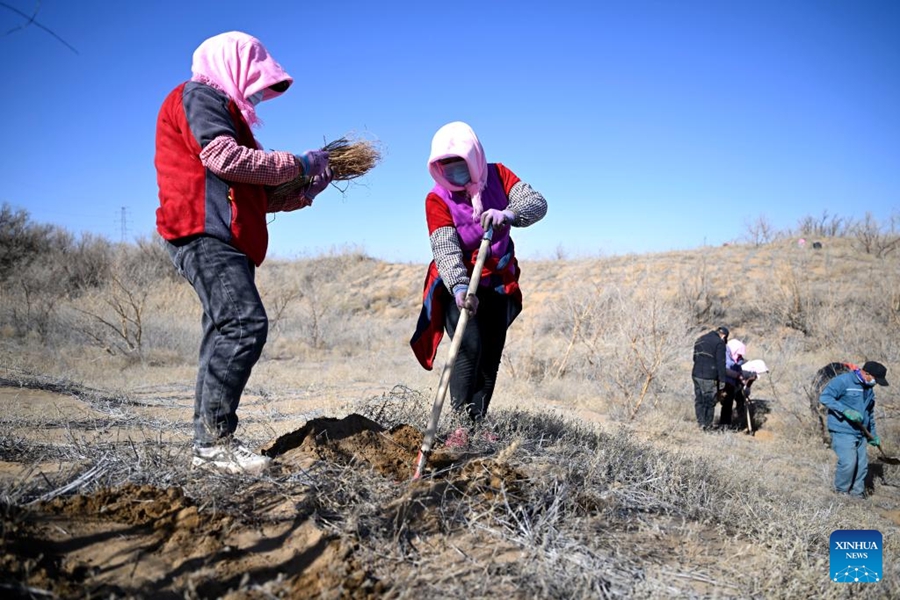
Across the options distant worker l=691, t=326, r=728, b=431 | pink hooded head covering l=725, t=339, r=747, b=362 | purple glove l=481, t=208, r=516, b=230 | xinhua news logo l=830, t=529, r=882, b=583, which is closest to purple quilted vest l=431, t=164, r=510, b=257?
purple glove l=481, t=208, r=516, b=230

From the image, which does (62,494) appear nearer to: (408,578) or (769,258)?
(408,578)

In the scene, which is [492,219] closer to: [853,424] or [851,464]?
[853,424]

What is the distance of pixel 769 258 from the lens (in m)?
18.2

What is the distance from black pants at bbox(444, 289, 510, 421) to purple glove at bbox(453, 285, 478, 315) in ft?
0.74

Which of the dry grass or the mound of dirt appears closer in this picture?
the mound of dirt

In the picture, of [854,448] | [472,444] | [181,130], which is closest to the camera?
[181,130]

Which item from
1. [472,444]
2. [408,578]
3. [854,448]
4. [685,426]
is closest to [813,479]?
[854,448]

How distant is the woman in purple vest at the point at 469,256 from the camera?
3.11m

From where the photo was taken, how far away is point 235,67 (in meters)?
2.51

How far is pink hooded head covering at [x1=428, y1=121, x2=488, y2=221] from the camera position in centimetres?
306

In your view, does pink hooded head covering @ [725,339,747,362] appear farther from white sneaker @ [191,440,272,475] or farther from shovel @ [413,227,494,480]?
white sneaker @ [191,440,272,475]

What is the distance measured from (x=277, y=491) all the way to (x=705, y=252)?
66.1 feet

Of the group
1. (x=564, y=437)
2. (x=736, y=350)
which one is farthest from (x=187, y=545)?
(x=736, y=350)

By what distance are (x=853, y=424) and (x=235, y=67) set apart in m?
6.53
